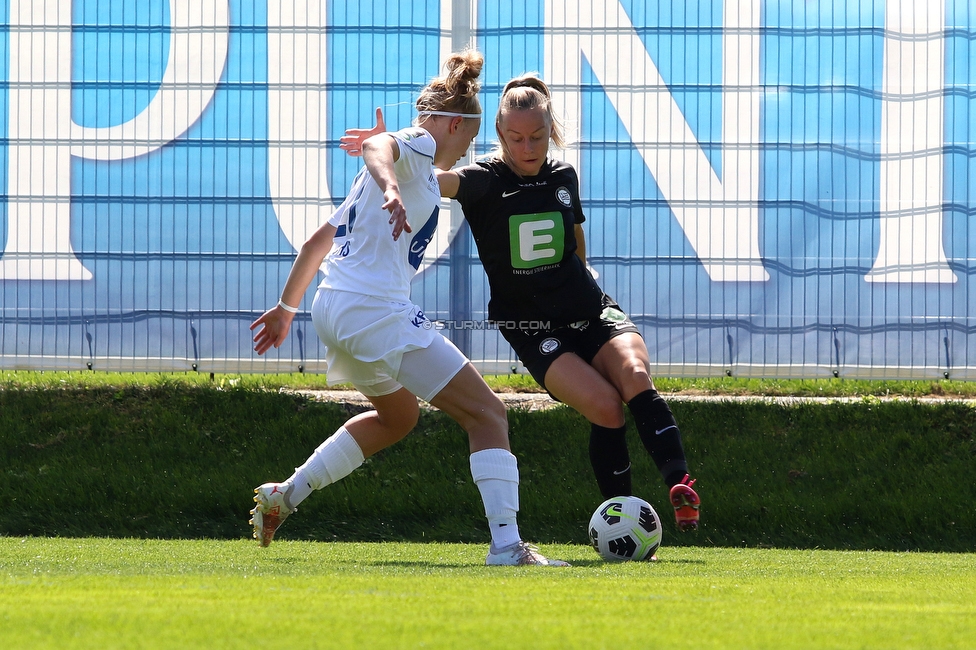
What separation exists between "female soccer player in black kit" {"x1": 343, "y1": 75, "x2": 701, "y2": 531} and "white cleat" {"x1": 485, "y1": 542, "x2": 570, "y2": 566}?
79 centimetres

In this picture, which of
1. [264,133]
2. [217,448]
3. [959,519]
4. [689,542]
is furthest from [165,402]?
[959,519]

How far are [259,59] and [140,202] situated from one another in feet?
4.10

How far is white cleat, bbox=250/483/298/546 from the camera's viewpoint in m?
4.23

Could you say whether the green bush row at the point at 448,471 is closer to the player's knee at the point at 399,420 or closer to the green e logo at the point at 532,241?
the player's knee at the point at 399,420

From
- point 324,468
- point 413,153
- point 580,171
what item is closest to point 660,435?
point 324,468

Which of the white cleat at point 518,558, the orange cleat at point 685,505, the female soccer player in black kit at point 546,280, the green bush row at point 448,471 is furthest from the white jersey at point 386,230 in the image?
the green bush row at point 448,471

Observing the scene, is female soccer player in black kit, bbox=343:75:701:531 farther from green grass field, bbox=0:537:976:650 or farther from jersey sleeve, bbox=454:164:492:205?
green grass field, bbox=0:537:976:650

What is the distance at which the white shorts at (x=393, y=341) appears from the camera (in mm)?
3877

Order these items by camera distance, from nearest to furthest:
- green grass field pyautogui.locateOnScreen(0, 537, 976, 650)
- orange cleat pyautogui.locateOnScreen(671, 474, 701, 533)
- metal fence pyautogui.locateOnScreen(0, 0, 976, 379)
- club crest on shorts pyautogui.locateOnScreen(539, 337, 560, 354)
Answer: green grass field pyautogui.locateOnScreen(0, 537, 976, 650)
orange cleat pyautogui.locateOnScreen(671, 474, 701, 533)
club crest on shorts pyautogui.locateOnScreen(539, 337, 560, 354)
metal fence pyautogui.locateOnScreen(0, 0, 976, 379)

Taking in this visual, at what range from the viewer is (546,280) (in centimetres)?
471

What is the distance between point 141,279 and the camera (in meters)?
7.66

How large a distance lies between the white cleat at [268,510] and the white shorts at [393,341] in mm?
628

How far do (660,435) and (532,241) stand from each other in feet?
3.20

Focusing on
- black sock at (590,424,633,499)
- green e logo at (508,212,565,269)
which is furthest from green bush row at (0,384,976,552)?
green e logo at (508,212,565,269)
